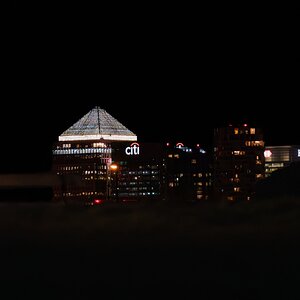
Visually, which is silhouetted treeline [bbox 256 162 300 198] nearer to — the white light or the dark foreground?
the dark foreground

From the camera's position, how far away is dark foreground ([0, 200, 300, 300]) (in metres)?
17.2

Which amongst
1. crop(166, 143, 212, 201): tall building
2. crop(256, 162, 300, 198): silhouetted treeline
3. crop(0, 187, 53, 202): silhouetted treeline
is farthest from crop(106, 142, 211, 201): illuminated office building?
crop(256, 162, 300, 198): silhouetted treeline

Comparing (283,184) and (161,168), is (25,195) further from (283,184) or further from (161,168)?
(161,168)

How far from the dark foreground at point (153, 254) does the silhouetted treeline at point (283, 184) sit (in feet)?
14.8

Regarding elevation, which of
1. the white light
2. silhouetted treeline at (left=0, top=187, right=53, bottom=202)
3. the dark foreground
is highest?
the white light

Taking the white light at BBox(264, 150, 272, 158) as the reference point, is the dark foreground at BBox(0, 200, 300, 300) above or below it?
below

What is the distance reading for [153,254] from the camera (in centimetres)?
2069

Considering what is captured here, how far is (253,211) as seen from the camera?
93.4 feet

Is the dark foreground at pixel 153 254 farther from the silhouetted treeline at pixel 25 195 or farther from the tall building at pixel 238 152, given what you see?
the tall building at pixel 238 152

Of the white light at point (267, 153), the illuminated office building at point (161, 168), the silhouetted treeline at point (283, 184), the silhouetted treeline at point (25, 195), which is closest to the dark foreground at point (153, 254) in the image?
the silhouetted treeline at point (283, 184)

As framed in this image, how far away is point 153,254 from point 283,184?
15.5 metres

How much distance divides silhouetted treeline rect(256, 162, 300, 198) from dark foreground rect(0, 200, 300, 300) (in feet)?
14.8

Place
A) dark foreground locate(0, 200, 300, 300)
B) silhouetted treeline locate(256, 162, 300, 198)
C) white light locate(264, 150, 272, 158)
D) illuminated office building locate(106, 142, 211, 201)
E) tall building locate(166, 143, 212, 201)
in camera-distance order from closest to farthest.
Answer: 1. dark foreground locate(0, 200, 300, 300)
2. silhouetted treeline locate(256, 162, 300, 198)
3. illuminated office building locate(106, 142, 211, 201)
4. tall building locate(166, 143, 212, 201)
5. white light locate(264, 150, 272, 158)

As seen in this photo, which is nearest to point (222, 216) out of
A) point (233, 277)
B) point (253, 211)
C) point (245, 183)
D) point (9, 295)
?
point (253, 211)
